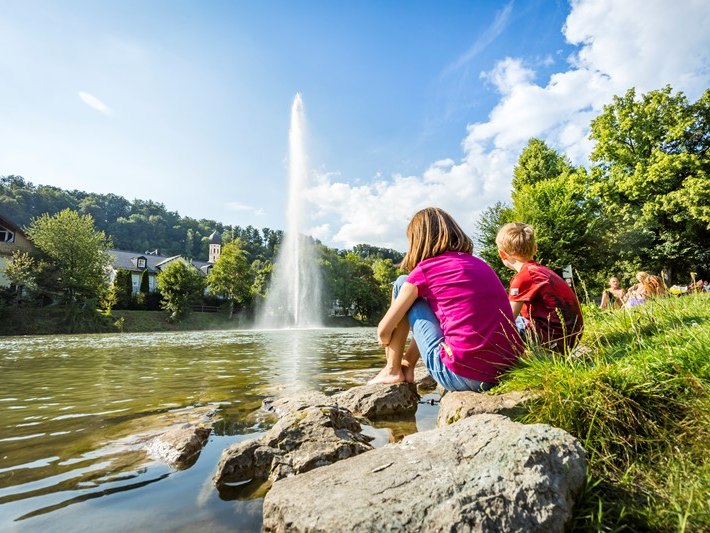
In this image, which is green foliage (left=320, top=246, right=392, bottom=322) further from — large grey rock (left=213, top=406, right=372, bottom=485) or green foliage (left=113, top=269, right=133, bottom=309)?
large grey rock (left=213, top=406, right=372, bottom=485)

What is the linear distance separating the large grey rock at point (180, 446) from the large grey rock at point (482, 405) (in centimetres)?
187

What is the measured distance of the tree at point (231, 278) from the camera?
5250 centimetres

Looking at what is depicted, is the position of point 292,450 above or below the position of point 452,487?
below

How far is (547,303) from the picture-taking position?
3.59m

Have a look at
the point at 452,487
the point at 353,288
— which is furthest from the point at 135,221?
the point at 452,487

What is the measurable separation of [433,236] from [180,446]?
2548 mm

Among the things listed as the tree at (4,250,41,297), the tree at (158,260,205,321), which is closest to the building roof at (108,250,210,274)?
the tree at (158,260,205,321)

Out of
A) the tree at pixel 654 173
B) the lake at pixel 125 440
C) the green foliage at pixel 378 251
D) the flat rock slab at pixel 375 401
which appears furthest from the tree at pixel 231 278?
the green foliage at pixel 378 251

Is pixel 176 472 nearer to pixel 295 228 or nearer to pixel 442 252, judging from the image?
pixel 442 252

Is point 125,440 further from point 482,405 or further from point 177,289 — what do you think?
point 177,289

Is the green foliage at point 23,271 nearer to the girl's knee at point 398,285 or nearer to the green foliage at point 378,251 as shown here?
the girl's knee at point 398,285

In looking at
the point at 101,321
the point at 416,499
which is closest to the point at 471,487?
the point at 416,499

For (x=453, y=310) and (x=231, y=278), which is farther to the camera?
(x=231, y=278)

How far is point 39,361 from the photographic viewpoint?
10.4m
